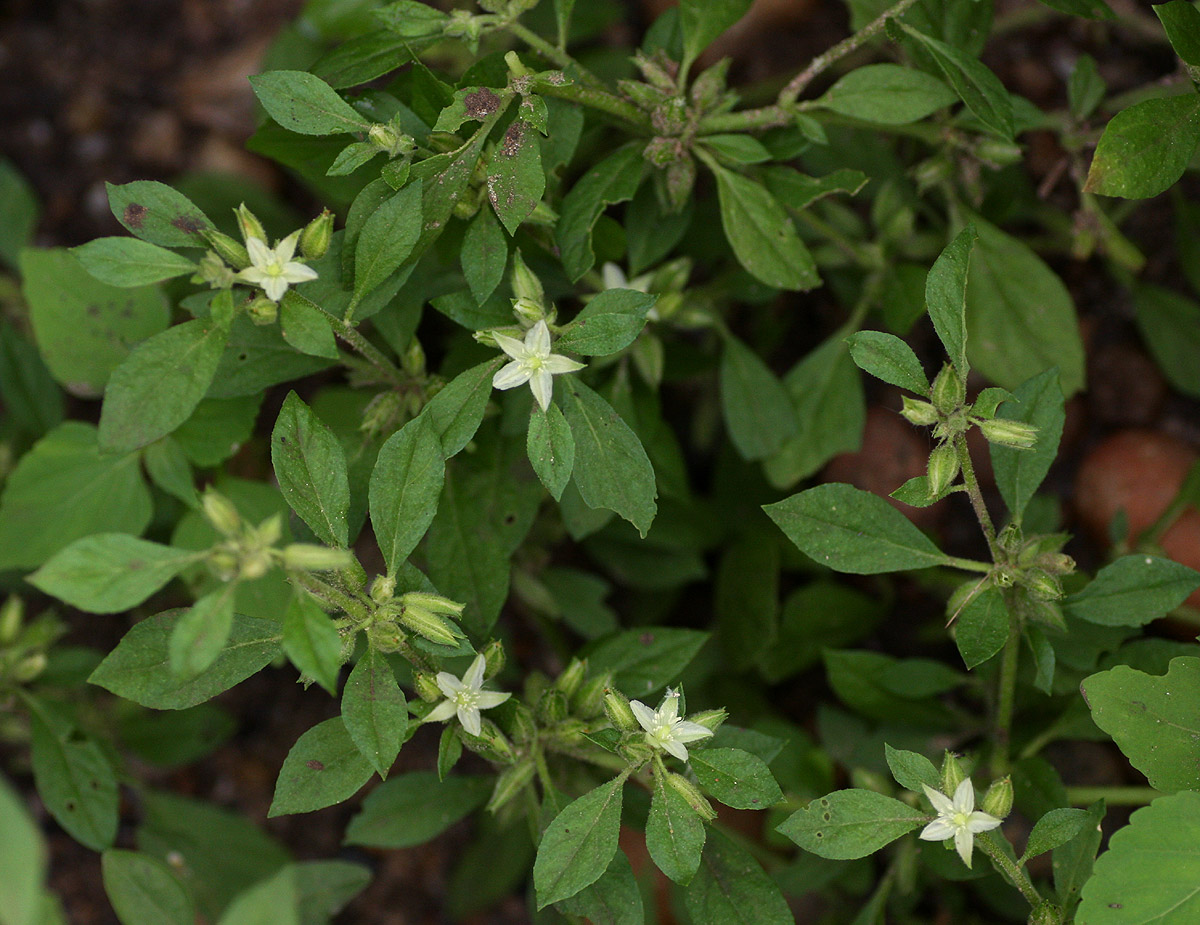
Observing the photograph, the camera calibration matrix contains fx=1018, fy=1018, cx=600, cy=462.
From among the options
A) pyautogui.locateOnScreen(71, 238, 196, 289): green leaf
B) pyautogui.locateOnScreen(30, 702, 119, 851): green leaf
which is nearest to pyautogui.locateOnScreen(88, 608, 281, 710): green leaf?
pyautogui.locateOnScreen(71, 238, 196, 289): green leaf

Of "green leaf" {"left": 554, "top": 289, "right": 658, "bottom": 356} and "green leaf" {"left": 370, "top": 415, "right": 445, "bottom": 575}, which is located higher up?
"green leaf" {"left": 554, "top": 289, "right": 658, "bottom": 356}

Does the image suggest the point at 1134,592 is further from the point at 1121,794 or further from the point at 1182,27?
the point at 1182,27

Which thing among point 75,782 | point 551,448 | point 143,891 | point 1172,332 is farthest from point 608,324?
point 1172,332

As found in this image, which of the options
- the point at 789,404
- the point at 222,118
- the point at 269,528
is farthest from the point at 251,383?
the point at 222,118

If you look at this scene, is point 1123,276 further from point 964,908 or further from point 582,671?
point 582,671

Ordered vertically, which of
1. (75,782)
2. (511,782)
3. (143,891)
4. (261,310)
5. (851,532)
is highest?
(261,310)

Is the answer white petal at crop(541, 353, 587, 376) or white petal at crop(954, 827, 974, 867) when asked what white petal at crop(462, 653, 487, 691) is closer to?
white petal at crop(541, 353, 587, 376)
